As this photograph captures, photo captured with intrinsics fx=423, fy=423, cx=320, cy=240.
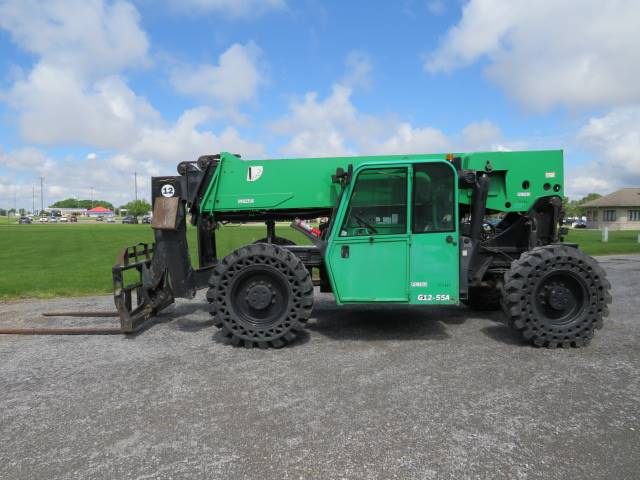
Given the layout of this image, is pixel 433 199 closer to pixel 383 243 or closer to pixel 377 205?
pixel 377 205

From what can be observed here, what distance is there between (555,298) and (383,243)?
89.1 inches

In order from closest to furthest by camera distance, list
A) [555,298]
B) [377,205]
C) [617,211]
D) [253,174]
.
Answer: [555,298] → [377,205] → [253,174] → [617,211]

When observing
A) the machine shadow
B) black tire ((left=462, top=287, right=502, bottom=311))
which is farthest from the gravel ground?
black tire ((left=462, top=287, right=502, bottom=311))

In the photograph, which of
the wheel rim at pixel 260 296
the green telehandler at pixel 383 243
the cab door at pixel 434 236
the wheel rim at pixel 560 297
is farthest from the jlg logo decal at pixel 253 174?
the wheel rim at pixel 560 297

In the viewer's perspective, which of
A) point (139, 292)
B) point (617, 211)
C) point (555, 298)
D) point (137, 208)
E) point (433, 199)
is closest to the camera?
point (555, 298)

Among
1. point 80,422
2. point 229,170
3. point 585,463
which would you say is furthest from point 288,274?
point 585,463

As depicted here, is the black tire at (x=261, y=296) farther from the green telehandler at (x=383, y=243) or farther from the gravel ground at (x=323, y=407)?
the gravel ground at (x=323, y=407)

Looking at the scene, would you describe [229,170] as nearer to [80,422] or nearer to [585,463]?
[80,422]

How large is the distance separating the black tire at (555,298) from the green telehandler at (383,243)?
0.01 meters

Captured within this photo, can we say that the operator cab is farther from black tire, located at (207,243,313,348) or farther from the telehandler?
black tire, located at (207,243,313,348)

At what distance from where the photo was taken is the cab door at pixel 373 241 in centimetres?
538

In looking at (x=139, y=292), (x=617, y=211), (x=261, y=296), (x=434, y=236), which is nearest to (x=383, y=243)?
(x=434, y=236)

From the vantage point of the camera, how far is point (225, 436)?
326 centimetres

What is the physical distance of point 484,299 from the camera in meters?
7.35
